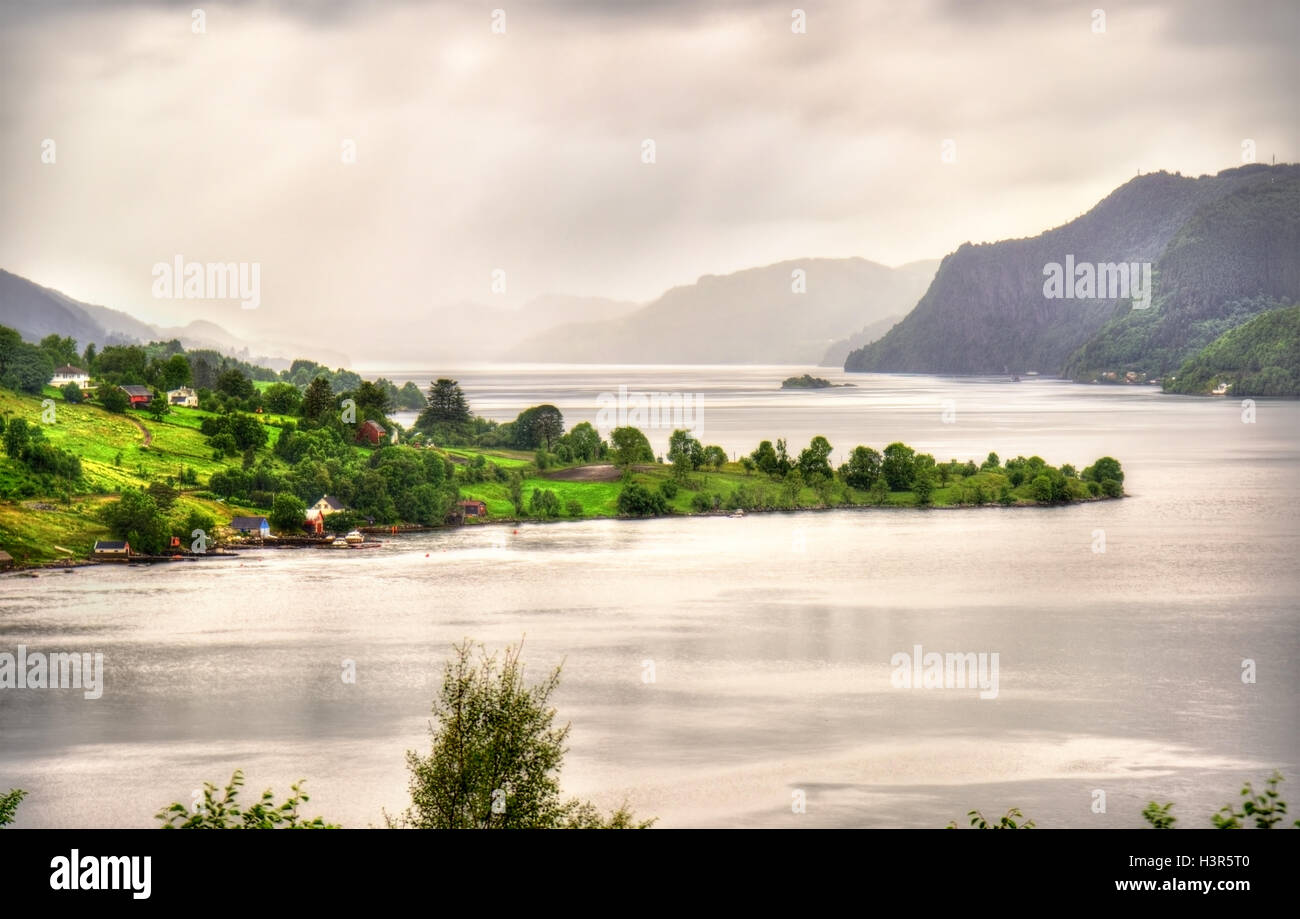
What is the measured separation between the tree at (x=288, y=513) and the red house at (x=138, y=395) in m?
6.76

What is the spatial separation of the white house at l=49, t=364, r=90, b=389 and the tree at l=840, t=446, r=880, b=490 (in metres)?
19.6

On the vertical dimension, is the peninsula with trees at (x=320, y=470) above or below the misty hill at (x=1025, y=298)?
below

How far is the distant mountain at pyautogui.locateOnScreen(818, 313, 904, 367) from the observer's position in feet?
447

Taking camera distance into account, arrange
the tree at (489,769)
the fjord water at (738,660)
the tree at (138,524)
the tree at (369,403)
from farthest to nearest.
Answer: the tree at (369,403) < the tree at (138,524) < the fjord water at (738,660) < the tree at (489,769)

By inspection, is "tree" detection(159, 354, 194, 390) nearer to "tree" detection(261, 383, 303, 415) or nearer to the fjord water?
"tree" detection(261, 383, 303, 415)

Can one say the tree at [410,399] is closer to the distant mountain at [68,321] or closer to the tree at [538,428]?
the distant mountain at [68,321]

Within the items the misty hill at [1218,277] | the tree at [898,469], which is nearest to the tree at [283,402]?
the tree at [898,469]

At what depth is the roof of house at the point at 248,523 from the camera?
2612cm

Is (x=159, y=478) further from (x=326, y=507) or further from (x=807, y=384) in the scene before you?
(x=807, y=384)
